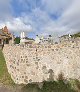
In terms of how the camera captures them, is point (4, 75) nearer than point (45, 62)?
No

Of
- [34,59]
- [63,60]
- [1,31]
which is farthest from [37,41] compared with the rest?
[1,31]

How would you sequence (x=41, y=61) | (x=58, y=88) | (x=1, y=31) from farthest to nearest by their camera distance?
(x=1, y=31) < (x=41, y=61) < (x=58, y=88)

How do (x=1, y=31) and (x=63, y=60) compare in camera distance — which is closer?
(x=63, y=60)

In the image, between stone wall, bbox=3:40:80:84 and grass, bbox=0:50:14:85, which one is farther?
grass, bbox=0:50:14:85

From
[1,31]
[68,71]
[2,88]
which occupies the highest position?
[1,31]

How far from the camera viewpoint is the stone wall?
32.3 m

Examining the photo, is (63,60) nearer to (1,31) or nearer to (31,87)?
(31,87)

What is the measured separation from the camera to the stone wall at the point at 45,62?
106 feet

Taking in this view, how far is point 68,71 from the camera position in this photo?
106 ft

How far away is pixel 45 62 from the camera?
33.9 meters

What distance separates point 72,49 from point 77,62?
6.18 feet

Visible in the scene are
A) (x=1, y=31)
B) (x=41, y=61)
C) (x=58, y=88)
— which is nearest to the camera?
(x=58, y=88)

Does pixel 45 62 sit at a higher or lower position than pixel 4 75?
higher

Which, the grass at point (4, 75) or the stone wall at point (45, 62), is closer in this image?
the stone wall at point (45, 62)
